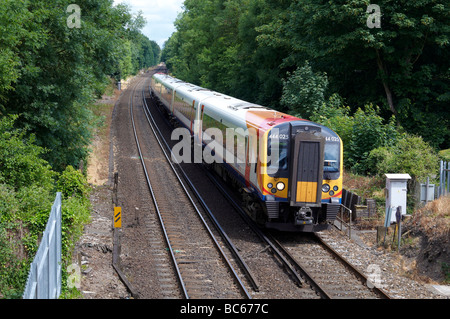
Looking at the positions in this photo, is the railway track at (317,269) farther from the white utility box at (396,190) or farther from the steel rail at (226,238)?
the white utility box at (396,190)

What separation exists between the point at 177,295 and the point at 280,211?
14.7ft

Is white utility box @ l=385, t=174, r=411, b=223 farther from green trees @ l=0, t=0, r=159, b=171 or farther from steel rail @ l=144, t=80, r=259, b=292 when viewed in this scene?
green trees @ l=0, t=0, r=159, b=171

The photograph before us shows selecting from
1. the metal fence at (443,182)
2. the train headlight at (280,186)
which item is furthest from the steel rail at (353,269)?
the metal fence at (443,182)

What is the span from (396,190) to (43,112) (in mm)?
12927

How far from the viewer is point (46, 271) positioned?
24.2ft

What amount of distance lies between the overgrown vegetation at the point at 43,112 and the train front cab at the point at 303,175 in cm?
551

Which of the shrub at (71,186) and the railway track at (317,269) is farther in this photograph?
the shrub at (71,186)

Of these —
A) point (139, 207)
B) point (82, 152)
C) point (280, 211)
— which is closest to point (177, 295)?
point (280, 211)

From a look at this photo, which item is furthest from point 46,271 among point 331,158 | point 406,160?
point 406,160

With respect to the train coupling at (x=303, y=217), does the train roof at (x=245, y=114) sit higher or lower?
higher

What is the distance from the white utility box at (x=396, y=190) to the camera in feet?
47.7

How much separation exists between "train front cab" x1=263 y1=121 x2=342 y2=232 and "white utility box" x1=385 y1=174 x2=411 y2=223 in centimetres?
189

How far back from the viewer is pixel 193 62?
6106 cm

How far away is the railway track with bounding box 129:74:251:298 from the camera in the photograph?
35.9 ft
